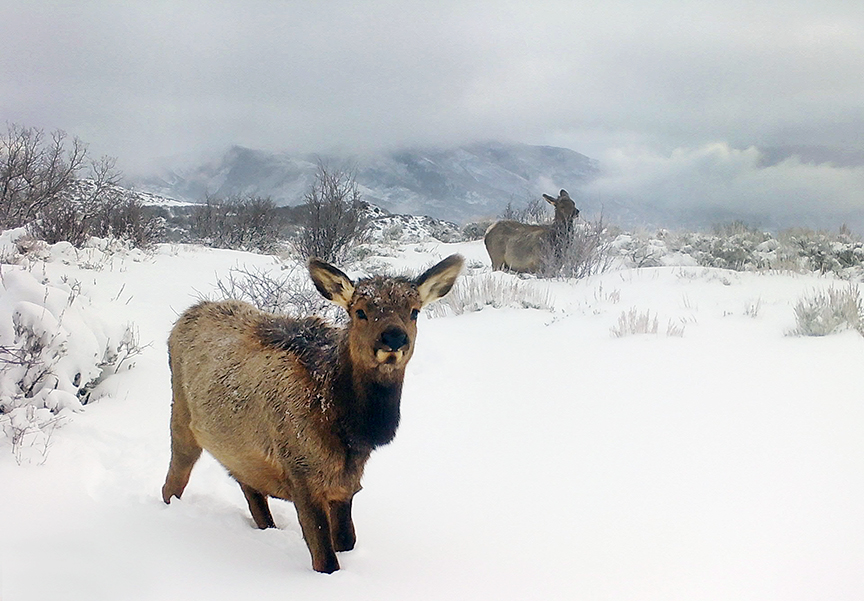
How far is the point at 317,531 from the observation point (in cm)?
292

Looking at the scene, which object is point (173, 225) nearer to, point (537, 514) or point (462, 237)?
point (462, 237)

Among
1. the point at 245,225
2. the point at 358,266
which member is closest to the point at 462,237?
the point at 245,225

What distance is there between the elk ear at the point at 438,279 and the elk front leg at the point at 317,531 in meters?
1.16

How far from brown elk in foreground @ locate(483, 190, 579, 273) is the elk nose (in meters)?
11.6

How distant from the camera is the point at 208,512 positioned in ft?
11.8

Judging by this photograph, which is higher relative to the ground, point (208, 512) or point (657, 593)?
point (657, 593)

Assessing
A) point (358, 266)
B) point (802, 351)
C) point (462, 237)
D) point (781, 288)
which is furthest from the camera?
point (462, 237)

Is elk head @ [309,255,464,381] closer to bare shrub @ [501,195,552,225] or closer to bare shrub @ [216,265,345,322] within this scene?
bare shrub @ [216,265,345,322]

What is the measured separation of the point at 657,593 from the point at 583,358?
395 cm

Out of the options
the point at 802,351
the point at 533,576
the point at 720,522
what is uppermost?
the point at 802,351

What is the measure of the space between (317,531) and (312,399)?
0.63m

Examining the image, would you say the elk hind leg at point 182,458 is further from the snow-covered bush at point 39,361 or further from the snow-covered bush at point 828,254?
the snow-covered bush at point 828,254

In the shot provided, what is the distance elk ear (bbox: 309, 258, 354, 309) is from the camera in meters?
3.23

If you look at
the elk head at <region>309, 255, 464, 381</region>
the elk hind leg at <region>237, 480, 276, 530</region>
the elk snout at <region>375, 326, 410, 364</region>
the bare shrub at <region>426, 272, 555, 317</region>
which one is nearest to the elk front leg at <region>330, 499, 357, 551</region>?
the elk hind leg at <region>237, 480, 276, 530</region>
